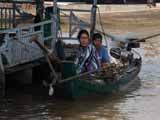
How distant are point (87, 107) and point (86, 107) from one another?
0.07 ft

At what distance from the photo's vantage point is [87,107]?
42.6 ft

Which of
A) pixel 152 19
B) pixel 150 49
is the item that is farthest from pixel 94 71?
pixel 152 19

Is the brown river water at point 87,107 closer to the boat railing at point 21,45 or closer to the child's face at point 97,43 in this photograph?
the boat railing at point 21,45

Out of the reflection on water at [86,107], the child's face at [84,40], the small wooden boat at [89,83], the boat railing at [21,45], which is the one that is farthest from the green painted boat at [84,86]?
the boat railing at [21,45]

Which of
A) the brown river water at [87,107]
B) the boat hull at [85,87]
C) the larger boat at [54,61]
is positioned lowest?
the brown river water at [87,107]

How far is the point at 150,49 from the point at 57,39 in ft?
35.8

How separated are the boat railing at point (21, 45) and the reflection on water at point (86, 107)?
3.09ft

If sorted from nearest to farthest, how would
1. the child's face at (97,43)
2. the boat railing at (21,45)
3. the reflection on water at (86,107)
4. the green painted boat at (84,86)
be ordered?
the reflection on water at (86,107) < the green painted boat at (84,86) < the boat railing at (21,45) < the child's face at (97,43)

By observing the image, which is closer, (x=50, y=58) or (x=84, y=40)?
(x=84, y=40)

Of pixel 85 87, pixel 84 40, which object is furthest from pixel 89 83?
pixel 84 40

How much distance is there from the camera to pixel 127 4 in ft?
160

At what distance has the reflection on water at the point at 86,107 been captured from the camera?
12.2 metres

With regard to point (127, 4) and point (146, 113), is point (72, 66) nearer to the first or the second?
point (146, 113)

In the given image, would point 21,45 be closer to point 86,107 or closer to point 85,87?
point 85,87
